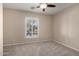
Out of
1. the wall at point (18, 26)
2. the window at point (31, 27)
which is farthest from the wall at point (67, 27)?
the window at point (31, 27)

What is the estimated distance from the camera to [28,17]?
4.60 m

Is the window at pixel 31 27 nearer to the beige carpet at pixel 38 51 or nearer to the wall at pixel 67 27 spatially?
the beige carpet at pixel 38 51

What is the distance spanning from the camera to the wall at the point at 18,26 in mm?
4367

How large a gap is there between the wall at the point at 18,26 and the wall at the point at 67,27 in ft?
1.38

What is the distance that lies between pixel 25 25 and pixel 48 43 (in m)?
1.49

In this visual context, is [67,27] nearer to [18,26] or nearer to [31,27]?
[31,27]

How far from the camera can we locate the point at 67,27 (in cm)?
431

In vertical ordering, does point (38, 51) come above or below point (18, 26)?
below

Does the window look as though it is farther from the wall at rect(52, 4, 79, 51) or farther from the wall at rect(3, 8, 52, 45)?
the wall at rect(52, 4, 79, 51)

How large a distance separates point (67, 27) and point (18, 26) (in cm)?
235

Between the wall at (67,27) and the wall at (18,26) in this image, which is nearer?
the wall at (67,27)

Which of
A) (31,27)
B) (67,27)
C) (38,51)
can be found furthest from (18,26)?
(67,27)

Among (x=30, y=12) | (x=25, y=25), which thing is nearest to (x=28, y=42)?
(x=25, y=25)

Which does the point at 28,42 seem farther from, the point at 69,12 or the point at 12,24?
the point at 69,12
